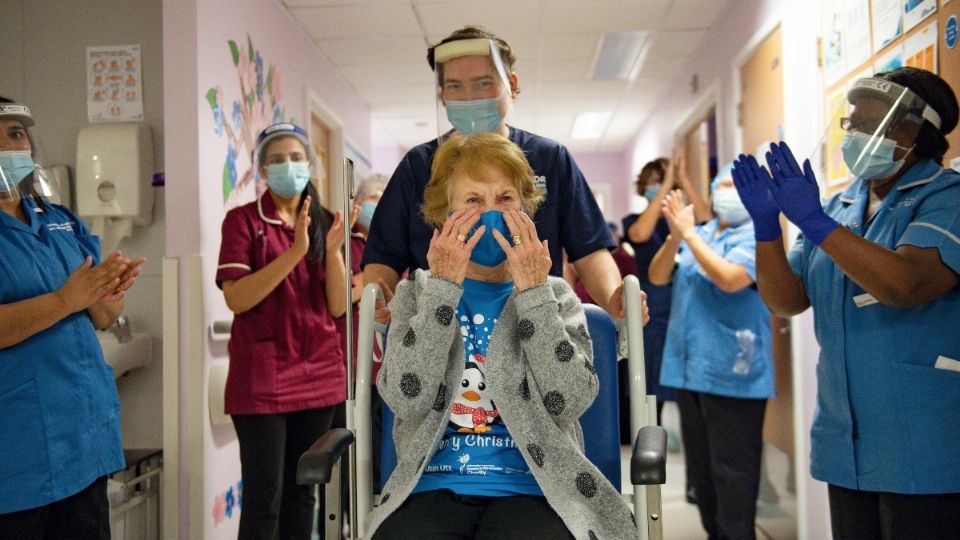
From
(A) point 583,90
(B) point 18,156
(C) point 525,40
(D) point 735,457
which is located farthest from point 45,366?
(A) point 583,90

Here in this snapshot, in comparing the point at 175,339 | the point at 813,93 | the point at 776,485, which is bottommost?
the point at 776,485

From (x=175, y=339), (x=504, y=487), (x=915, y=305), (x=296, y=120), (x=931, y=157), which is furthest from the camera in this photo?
(x=296, y=120)

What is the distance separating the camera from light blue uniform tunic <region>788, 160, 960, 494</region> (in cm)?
154

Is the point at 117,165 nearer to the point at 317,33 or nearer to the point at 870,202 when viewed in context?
the point at 317,33

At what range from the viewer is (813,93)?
300cm

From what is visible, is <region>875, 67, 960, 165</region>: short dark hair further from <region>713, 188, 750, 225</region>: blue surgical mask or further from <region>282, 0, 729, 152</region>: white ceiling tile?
<region>282, 0, 729, 152</region>: white ceiling tile

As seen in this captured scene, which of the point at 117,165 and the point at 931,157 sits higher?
the point at 117,165

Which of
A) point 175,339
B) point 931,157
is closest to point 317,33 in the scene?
point 175,339

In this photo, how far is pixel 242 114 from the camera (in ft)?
10.9

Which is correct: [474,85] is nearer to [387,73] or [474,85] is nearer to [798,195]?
[798,195]

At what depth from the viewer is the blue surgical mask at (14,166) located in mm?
1656

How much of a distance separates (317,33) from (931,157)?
11.7 feet

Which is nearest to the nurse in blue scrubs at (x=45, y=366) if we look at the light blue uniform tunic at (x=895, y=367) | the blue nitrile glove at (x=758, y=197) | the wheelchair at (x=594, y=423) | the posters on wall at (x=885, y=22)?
the wheelchair at (x=594, y=423)

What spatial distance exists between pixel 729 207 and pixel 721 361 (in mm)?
605
